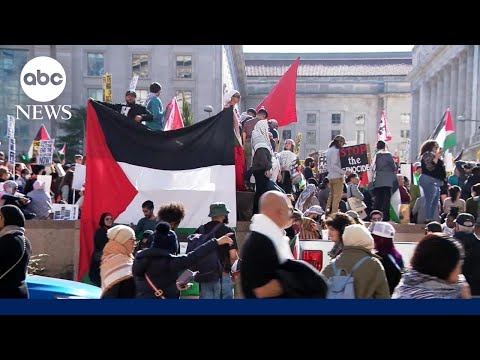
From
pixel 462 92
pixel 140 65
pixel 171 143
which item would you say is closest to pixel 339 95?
pixel 462 92

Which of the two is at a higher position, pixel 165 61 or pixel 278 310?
pixel 165 61

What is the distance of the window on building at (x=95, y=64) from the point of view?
5359cm

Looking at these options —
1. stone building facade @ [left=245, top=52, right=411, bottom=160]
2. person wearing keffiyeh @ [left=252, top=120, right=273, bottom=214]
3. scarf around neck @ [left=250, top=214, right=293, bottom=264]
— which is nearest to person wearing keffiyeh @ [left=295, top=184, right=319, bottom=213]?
person wearing keffiyeh @ [left=252, top=120, right=273, bottom=214]

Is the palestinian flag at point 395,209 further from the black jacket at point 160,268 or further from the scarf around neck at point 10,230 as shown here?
the scarf around neck at point 10,230

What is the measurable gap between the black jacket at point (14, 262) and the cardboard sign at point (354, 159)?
719 cm

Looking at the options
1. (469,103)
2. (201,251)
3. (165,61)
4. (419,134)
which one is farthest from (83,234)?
(419,134)

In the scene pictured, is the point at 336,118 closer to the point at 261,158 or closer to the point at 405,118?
the point at 405,118

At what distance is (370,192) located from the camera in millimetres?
13602

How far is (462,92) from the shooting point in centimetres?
5856

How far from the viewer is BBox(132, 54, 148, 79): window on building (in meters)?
52.8

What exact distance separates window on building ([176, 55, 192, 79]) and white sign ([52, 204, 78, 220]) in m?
41.0

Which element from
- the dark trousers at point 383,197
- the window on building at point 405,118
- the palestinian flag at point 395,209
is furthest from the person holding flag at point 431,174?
the window on building at point 405,118
